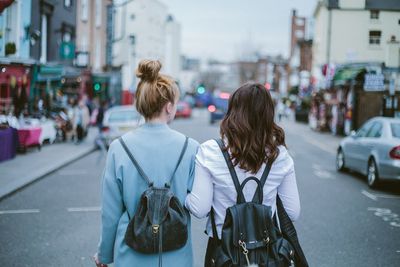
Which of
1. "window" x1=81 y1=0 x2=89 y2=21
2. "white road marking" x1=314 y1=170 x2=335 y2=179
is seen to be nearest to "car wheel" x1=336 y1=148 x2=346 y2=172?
"white road marking" x1=314 y1=170 x2=335 y2=179

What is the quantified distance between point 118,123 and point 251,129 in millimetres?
18443

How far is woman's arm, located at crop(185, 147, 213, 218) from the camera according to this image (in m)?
3.03

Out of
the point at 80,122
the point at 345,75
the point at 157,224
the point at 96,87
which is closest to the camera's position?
the point at 157,224

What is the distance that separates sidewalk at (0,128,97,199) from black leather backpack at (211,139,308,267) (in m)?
8.19

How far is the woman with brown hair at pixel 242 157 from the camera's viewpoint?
3.01 metres

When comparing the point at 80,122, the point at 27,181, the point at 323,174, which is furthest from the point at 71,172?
the point at 80,122

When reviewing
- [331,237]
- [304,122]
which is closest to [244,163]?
[331,237]

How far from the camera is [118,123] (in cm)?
2117

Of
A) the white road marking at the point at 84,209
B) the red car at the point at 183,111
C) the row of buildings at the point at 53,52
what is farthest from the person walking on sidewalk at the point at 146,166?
the red car at the point at 183,111

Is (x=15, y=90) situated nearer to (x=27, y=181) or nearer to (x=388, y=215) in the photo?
(x=27, y=181)

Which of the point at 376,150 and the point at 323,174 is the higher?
the point at 376,150

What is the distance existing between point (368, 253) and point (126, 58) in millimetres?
44630

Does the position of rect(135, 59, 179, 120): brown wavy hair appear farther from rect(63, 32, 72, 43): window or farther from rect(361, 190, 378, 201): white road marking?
rect(63, 32, 72, 43): window

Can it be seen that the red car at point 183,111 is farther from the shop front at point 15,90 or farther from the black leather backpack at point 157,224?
the black leather backpack at point 157,224
